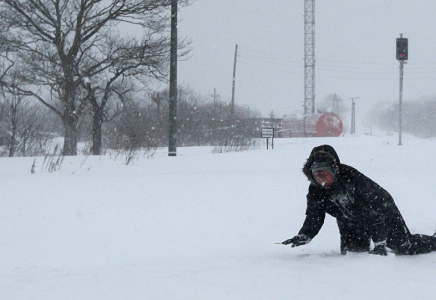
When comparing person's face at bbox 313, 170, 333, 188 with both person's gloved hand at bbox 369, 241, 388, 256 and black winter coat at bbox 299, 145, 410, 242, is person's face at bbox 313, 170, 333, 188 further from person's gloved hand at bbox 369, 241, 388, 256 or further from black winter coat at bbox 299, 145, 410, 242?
person's gloved hand at bbox 369, 241, 388, 256

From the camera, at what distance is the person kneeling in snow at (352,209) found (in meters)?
3.68

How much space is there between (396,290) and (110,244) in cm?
302

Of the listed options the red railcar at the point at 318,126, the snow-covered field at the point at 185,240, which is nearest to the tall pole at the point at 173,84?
the snow-covered field at the point at 185,240

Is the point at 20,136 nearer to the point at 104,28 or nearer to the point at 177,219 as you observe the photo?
the point at 104,28

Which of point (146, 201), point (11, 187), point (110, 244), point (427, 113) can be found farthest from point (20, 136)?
point (427, 113)

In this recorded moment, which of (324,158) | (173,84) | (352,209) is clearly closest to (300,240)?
(352,209)

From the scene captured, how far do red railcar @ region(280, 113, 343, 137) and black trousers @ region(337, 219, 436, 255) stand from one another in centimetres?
3183

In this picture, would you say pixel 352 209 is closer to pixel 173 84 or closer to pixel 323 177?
pixel 323 177

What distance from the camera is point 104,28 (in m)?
17.6

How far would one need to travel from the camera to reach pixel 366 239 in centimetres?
408

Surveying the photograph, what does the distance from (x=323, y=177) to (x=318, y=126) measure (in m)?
32.5

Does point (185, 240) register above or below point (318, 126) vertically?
below

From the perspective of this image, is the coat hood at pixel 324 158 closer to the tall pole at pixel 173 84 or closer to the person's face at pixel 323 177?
the person's face at pixel 323 177

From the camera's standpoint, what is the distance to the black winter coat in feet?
12.1
